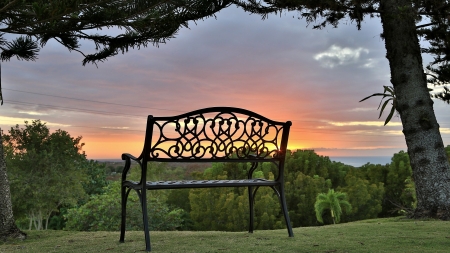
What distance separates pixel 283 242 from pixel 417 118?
291 centimetres

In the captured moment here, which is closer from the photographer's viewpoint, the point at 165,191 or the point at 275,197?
the point at 165,191

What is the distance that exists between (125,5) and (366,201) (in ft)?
60.3

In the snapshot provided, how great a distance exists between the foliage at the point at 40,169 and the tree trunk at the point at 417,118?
47.9 ft

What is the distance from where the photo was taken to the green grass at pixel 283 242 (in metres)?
3.37

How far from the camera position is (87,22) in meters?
6.14

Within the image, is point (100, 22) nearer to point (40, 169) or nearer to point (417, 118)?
point (417, 118)

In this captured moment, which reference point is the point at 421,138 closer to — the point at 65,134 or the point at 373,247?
the point at 373,247

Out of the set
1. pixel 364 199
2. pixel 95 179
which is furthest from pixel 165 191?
pixel 364 199

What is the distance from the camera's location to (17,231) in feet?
16.4

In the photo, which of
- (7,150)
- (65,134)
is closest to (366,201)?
(65,134)

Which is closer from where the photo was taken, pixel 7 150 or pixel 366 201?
pixel 7 150

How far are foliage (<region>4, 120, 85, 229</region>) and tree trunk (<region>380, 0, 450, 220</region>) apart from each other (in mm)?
14605

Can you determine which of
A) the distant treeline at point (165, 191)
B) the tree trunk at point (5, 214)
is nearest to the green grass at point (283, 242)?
the tree trunk at point (5, 214)

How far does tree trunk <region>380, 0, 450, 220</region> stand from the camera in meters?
5.50
